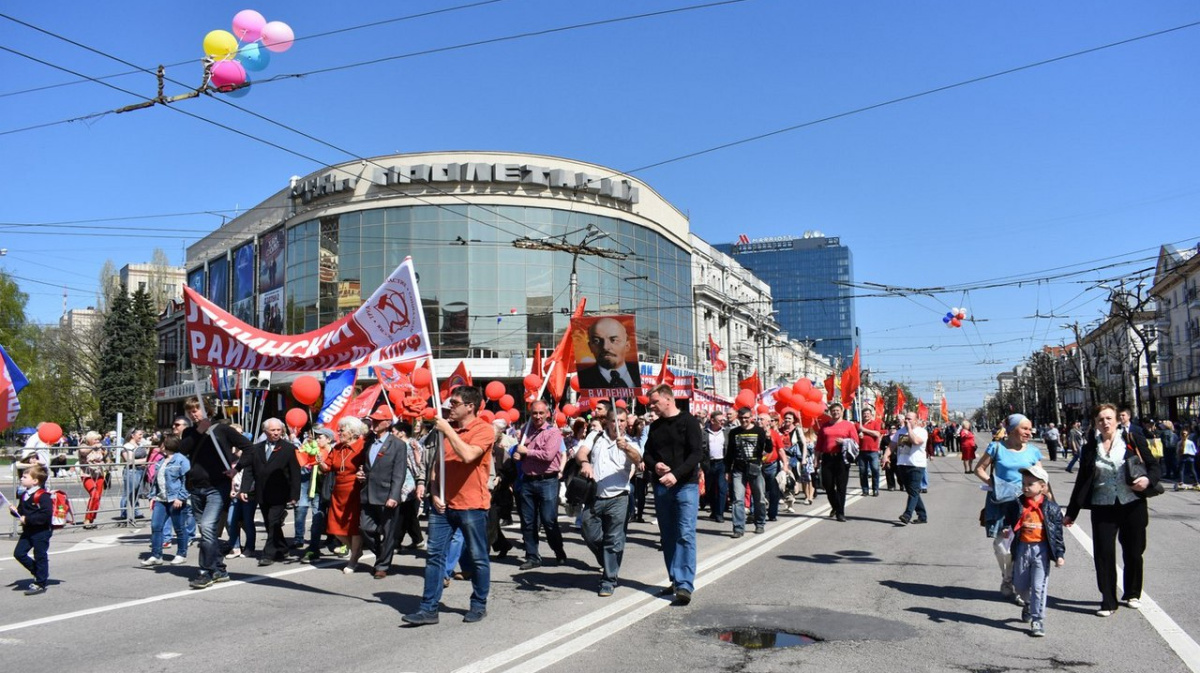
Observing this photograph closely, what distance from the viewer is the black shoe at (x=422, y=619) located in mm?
6633

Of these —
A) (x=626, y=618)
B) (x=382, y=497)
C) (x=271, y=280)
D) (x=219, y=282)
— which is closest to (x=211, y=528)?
(x=382, y=497)

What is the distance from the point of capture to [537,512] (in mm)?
9984

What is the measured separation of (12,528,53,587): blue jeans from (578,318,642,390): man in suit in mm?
9287

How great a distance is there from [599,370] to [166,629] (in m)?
10.4

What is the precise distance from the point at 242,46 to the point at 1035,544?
10.3 meters

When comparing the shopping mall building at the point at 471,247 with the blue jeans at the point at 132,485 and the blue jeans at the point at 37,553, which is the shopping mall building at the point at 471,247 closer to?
the blue jeans at the point at 132,485

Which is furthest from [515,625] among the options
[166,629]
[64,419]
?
[64,419]

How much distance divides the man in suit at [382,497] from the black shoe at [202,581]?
1500 millimetres

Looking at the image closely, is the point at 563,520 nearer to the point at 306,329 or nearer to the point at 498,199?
the point at 498,199

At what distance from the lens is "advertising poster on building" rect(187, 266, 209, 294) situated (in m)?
66.1

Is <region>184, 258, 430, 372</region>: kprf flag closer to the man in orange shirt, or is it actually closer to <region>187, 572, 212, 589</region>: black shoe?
the man in orange shirt

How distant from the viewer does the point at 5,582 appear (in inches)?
363

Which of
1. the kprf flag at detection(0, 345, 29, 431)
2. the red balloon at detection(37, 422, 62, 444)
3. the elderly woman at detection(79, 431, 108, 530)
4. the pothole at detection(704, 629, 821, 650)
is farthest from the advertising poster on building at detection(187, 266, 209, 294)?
Result: the pothole at detection(704, 629, 821, 650)

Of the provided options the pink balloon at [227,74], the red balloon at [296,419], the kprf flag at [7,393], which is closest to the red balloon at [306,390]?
the red balloon at [296,419]
